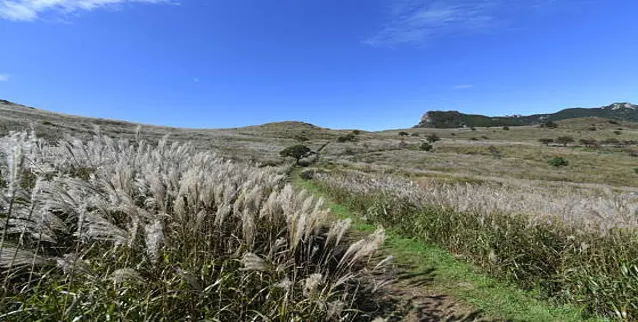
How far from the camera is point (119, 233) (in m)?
2.74

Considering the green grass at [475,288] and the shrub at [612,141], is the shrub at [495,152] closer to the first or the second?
the shrub at [612,141]

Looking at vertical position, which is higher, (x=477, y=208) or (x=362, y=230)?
(x=477, y=208)

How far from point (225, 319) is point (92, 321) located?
42.3 inches

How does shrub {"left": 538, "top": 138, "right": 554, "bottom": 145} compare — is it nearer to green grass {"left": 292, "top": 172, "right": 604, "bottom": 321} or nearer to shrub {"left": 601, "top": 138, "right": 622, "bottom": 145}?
shrub {"left": 601, "top": 138, "right": 622, "bottom": 145}

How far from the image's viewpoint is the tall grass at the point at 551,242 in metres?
4.68

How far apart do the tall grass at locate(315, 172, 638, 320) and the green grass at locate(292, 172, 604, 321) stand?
225mm

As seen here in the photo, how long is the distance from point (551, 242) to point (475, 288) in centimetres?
168

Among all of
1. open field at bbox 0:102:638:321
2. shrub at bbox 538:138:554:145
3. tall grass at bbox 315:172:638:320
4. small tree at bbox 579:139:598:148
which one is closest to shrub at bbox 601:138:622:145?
small tree at bbox 579:139:598:148

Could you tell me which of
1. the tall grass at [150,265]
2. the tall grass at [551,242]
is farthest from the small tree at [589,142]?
the tall grass at [150,265]

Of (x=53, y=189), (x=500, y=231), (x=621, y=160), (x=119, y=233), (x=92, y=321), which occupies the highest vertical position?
(x=53, y=189)

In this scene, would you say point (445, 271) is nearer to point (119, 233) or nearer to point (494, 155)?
point (119, 233)

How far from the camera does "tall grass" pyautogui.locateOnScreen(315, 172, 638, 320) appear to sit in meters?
4.68

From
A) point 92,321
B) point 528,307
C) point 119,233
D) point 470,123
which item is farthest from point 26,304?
point 470,123

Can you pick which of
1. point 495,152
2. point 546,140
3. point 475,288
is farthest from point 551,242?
point 546,140
